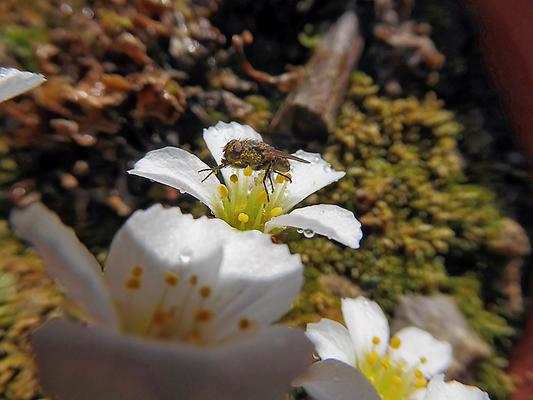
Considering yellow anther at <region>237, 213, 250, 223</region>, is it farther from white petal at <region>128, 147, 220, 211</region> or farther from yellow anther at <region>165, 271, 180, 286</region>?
yellow anther at <region>165, 271, 180, 286</region>

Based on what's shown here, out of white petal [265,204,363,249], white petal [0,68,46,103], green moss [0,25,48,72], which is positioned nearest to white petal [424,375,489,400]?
white petal [265,204,363,249]

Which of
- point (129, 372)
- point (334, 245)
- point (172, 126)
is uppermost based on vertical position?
point (129, 372)

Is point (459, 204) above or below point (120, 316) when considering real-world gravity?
below

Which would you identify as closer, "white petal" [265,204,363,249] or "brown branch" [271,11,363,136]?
"white petal" [265,204,363,249]

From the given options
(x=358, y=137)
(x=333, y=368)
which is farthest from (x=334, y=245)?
(x=333, y=368)

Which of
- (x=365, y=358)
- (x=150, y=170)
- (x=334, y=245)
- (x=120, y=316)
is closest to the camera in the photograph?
(x=120, y=316)

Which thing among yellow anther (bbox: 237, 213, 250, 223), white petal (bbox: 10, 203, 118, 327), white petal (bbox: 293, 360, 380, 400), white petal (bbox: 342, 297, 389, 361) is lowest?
white petal (bbox: 342, 297, 389, 361)

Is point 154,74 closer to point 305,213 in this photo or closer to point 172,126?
point 172,126
